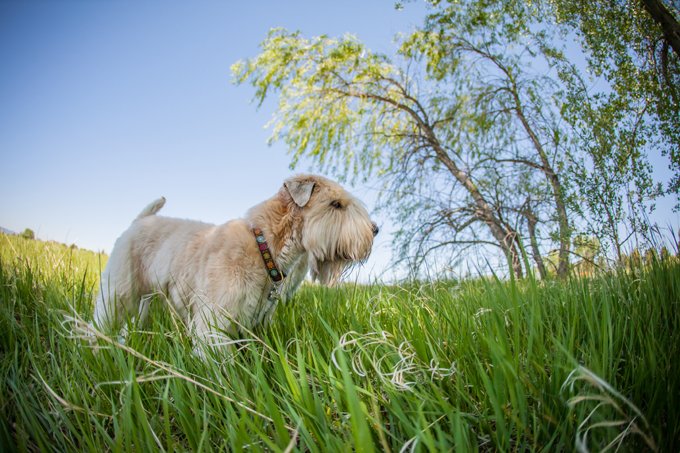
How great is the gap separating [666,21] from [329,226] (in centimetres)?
626

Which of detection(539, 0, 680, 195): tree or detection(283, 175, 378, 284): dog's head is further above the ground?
detection(539, 0, 680, 195): tree

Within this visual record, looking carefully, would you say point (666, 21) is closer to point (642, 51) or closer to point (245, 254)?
point (642, 51)

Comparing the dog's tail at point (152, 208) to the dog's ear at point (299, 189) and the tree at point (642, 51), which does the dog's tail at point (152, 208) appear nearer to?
the dog's ear at point (299, 189)

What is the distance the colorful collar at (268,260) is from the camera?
3105 millimetres

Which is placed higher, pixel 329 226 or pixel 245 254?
A: pixel 329 226

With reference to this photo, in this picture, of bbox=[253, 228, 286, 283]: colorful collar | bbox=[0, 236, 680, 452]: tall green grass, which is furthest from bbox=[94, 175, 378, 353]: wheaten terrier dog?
bbox=[0, 236, 680, 452]: tall green grass

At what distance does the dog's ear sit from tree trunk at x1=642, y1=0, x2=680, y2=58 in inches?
242

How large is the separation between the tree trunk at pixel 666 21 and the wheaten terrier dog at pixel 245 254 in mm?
5724

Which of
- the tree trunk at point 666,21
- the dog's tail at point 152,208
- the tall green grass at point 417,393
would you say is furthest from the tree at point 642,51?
the dog's tail at point 152,208

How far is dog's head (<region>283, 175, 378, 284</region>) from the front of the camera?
348 centimetres

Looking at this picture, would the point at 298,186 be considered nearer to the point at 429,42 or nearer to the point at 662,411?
the point at 662,411

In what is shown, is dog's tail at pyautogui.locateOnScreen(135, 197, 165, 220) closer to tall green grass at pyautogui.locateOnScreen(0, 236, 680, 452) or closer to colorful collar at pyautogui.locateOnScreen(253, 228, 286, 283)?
colorful collar at pyautogui.locateOnScreen(253, 228, 286, 283)

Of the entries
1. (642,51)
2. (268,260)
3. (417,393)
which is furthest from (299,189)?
(642,51)

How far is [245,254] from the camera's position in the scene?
3105mm
